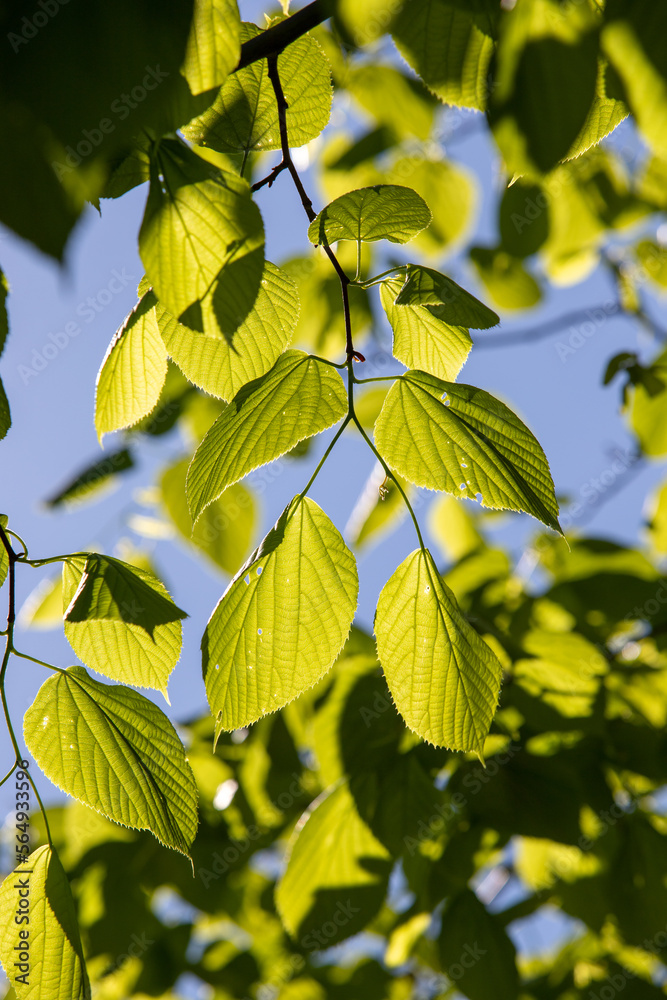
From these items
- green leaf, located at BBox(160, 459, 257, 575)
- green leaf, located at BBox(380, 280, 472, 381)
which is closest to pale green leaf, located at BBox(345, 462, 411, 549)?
green leaf, located at BBox(160, 459, 257, 575)

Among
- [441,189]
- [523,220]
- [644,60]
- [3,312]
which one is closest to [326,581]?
[3,312]

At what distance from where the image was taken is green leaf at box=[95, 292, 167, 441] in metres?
0.76

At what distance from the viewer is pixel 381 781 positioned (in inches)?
50.2

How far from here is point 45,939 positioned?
28.9 inches

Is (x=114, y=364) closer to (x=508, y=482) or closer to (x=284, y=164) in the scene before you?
(x=284, y=164)

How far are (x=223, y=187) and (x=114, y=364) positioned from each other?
1.00 ft

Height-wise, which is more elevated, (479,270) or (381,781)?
(479,270)

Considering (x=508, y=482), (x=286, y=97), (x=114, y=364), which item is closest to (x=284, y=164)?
(x=286, y=97)

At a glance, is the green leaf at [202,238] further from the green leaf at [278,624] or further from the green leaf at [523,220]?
the green leaf at [523,220]

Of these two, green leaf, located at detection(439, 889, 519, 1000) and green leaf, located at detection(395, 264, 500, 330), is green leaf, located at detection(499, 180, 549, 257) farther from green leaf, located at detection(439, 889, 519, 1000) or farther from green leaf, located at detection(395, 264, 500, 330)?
green leaf, located at detection(439, 889, 519, 1000)

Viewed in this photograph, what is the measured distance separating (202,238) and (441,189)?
6.52ft

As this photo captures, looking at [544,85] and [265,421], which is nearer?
[544,85]

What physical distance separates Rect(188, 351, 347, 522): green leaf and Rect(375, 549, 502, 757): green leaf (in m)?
0.21

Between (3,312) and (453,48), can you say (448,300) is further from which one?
(3,312)
